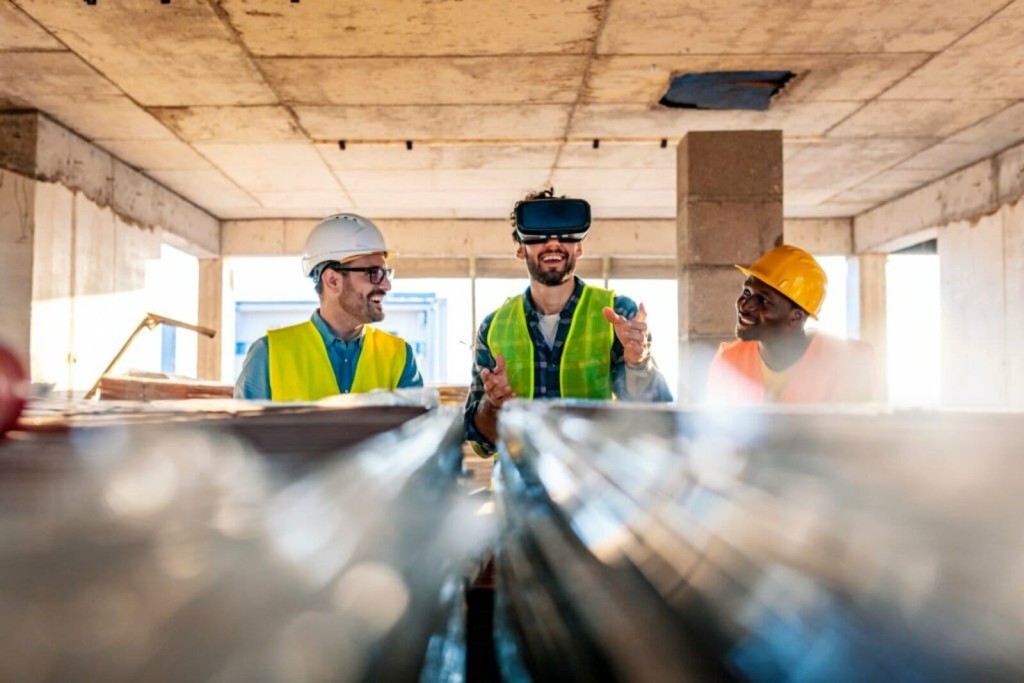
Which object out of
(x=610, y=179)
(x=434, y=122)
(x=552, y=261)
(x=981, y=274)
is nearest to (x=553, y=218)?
(x=552, y=261)

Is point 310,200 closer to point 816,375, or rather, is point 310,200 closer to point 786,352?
point 786,352

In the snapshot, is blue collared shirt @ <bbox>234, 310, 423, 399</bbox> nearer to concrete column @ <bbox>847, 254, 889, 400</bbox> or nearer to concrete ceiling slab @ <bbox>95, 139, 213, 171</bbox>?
concrete ceiling slab @ <bbox>95, 139, 213, 171</bbox>

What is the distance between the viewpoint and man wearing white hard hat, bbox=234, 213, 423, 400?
3.41 m

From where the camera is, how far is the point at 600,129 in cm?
813

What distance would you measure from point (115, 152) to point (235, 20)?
15.1 feet

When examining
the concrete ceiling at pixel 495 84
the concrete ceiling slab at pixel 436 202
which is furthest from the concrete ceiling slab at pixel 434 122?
the concrete ceiling slab at pixel 436 202

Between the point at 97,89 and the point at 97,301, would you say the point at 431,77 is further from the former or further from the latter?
the point at 97,301

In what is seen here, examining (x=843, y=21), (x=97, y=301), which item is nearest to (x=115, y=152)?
(x=97, y=301)

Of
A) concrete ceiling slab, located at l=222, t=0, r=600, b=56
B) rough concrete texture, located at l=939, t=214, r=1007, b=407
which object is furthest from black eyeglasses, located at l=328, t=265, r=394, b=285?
rough concrete texture, located at l=939, t=214, r=1007, b=407

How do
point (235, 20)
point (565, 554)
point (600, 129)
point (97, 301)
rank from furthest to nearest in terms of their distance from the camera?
point (97, 301) → point (600, 129) → point (235, 20) → point (565, 554)

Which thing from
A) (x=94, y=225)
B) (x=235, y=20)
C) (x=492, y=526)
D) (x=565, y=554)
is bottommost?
(x=492, y=526)

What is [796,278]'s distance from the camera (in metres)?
4.23

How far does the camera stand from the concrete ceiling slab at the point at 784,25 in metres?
5.18

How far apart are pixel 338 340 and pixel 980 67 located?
6.11 meters
